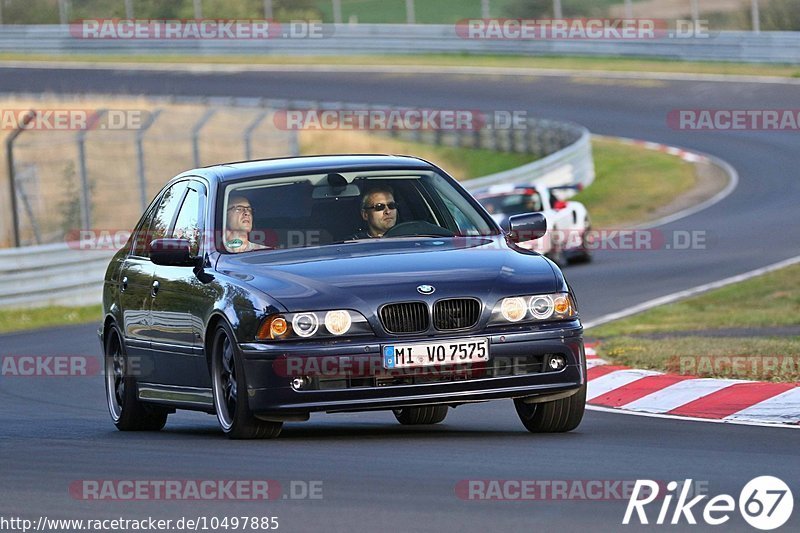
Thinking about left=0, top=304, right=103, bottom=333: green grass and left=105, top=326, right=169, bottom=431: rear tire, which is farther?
left=0, top=304, right=103, bottom=333: green grass

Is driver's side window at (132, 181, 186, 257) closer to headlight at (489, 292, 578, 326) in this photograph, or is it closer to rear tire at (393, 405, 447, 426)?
rear tire at (393, 405, 447, 426)

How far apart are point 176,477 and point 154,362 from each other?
264 centimetres

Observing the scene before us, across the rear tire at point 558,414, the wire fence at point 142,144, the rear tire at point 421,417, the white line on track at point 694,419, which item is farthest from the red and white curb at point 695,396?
the wire fence at point 142,144

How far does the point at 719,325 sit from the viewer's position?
16.1m

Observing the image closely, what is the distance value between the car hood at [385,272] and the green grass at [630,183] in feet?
75.2

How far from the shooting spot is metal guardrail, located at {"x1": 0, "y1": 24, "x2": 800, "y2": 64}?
159 ft

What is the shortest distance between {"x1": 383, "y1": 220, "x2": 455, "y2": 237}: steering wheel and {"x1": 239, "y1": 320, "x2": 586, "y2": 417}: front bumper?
120 centimetres

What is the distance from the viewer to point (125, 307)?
35.4 ft

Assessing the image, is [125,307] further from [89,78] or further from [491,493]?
[89,78]

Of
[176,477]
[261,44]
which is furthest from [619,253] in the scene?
[261,44]

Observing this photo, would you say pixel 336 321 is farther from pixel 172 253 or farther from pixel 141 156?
pixel 141 156

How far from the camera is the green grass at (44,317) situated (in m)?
21.7

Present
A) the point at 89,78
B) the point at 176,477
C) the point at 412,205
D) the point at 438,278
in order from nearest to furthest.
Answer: the point at 176,477 < the point at 438,278 < the point at 412,205 < the point at 89,78

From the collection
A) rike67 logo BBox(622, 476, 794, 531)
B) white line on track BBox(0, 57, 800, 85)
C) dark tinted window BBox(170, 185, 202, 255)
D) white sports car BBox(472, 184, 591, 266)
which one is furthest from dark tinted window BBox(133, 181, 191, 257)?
white line on track BBox(0, 57, 800, 85)
